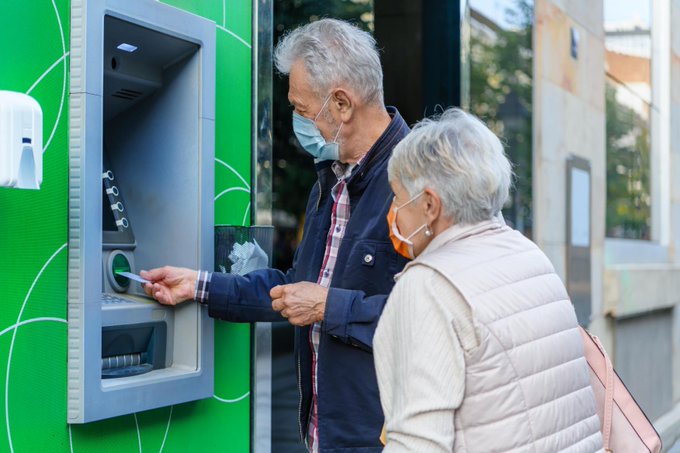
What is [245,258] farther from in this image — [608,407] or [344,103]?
[608,407]

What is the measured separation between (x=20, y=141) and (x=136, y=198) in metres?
0.82

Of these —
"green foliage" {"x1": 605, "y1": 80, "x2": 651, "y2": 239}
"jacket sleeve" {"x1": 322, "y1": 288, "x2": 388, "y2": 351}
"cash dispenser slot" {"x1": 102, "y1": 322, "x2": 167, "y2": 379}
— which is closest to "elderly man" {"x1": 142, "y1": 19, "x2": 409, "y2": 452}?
"jacket sleeve" {"x1": 322, "y1": 288, "x2": 388, "y2": 351}

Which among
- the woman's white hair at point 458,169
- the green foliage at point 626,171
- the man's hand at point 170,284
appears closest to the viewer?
the woman's white hair at point 458,169

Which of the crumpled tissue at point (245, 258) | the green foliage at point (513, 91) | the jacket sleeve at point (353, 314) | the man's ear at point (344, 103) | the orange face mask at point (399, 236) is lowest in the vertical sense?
the jacket sleeve at point (353, 314)

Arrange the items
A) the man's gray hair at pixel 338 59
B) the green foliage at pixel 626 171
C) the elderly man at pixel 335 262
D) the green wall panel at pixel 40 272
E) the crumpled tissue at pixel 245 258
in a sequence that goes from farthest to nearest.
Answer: the green foliage at pixel 626 171 < the crumpled tissue at pixel 245 258 < the man's gray hair at pixel 338 59 < the elderly man at pixel 335 262 < the green wall panel at pixel 40 272

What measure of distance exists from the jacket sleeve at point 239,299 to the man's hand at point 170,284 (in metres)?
0.07

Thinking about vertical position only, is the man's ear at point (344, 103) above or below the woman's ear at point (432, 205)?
above

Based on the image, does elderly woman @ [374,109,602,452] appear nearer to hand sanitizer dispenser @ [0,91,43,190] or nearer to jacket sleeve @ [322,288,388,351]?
jacket sleeve @ [322,288,388,351]

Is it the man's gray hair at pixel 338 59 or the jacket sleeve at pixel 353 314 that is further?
the man's gray hair at pixel 338 59

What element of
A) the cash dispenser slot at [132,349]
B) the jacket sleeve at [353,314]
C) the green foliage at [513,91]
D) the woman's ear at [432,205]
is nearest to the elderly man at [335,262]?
the jacket sleeve at [353,314]

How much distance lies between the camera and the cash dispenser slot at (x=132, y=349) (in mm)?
2637

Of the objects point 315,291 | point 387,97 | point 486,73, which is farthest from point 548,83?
point 315,291

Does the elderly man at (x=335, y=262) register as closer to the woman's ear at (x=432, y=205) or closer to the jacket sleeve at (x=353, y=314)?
the jacket sleeve at (x=353, y=314)

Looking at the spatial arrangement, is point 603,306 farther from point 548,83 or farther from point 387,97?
point 387,97
